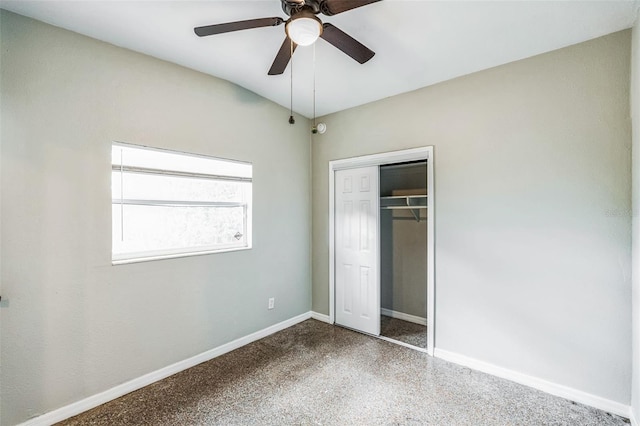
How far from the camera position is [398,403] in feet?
6.97

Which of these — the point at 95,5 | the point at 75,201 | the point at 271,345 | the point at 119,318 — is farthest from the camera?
the point at 271,345

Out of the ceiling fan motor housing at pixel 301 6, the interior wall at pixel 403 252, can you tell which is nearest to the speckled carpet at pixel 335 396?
the interior wall at pixel 403 252

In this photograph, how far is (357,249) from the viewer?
3.43 meters

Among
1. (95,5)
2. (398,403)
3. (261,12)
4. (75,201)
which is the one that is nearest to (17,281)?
(75,201)

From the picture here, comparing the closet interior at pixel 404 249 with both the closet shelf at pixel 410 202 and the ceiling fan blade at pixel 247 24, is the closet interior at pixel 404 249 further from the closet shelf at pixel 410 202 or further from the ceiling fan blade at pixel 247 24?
the ceiling fan blade at pixel 247 24

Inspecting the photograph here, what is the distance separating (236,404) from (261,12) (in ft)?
9.03

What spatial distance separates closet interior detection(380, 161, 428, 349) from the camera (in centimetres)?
367

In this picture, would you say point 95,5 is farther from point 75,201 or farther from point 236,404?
point 236,404

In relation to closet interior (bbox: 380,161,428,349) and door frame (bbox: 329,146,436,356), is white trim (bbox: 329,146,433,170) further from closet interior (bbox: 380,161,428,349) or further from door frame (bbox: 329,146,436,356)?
closet interior (bbox: 380,161,428,349)

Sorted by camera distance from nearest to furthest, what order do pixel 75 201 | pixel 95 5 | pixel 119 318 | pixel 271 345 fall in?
pixel 95 5
pixel 75 201
pixel 119 318
pixel 271 345

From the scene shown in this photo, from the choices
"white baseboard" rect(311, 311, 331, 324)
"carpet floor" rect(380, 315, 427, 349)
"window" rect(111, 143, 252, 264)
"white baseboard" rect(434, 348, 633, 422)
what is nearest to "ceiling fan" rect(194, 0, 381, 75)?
"window" rect(111, 143, 252, 264)

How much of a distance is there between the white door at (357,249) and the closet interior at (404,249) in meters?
0.39

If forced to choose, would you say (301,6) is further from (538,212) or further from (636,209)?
(636,209)

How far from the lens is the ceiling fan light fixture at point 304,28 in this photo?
57.0 inches
